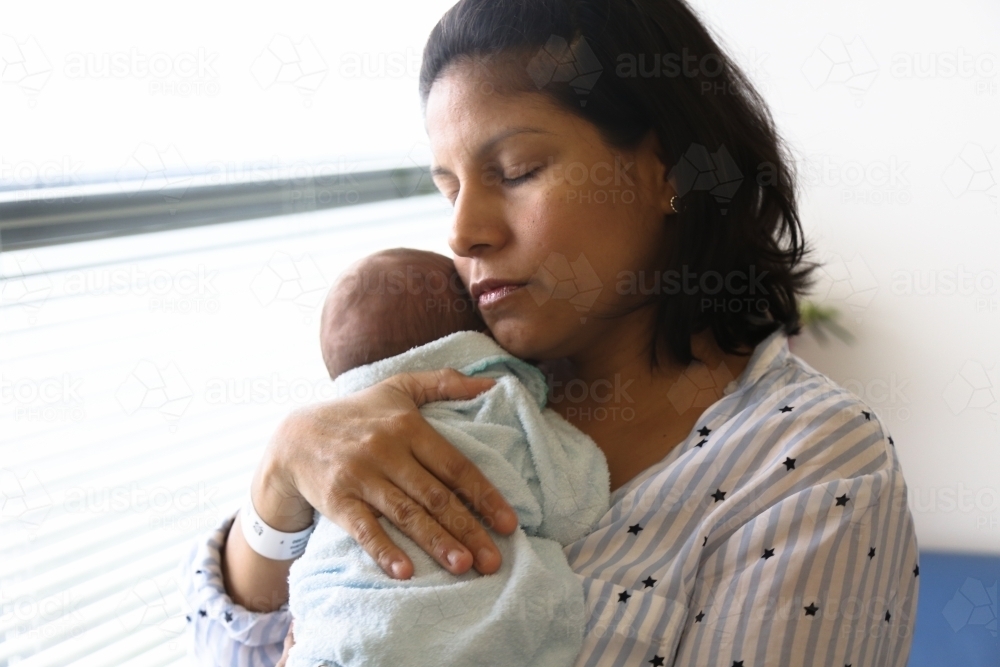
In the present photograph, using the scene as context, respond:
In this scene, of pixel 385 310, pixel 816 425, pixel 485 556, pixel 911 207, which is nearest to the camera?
pixel 485 556

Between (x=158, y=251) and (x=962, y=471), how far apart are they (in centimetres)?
226

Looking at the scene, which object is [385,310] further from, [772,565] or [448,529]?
[772,565]

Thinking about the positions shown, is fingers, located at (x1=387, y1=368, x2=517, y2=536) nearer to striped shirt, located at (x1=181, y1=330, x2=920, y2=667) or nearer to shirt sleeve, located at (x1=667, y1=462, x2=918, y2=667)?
striped shirt, located at (x1=181, y1=330, x2=920, y2=667)

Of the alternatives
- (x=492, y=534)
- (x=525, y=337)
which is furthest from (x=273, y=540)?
(x=525, y=337)

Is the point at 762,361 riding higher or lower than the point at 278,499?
higher

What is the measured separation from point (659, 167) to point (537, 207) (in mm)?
221

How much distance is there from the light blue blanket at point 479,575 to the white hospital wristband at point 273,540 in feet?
0.40

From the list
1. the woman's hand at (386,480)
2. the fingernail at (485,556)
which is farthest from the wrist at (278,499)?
the fingernail at (485,556)

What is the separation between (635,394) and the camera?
1254mm

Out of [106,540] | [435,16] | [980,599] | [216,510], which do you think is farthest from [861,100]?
[106,540]

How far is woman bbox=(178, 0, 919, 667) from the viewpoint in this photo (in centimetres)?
98

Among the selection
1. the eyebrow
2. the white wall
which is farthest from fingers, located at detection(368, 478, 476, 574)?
the white wall

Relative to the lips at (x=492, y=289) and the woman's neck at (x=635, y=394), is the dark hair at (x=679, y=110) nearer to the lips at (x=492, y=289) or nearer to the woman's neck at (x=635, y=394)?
the woman's neck at (x=635, y=394)

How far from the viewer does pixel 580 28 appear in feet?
3.75
